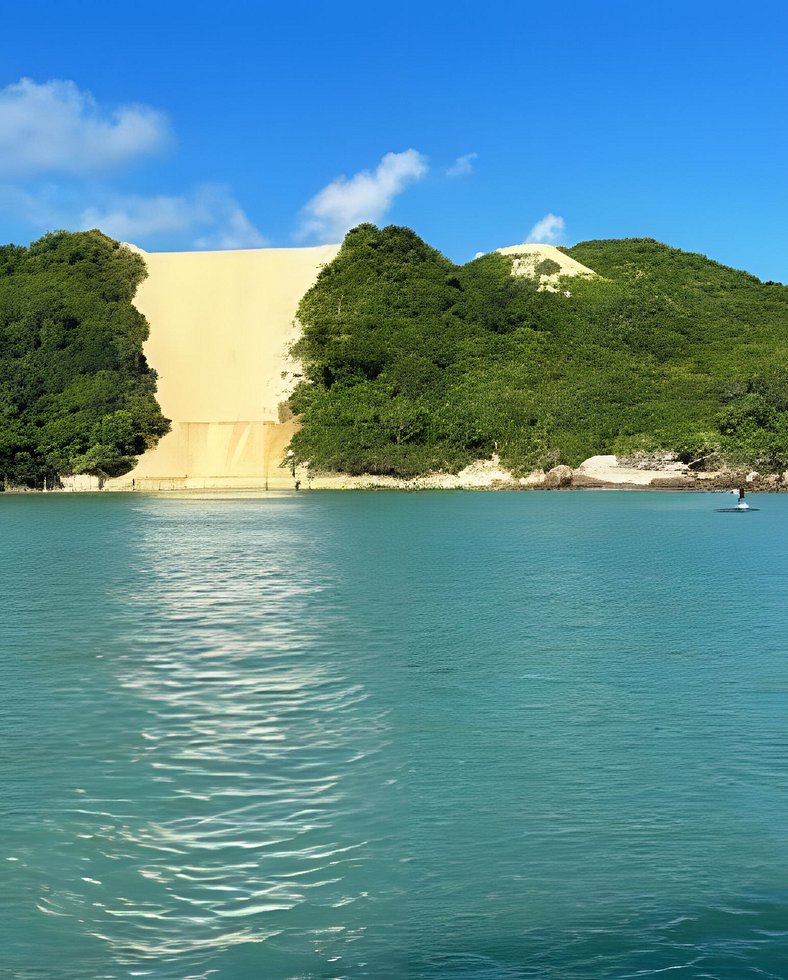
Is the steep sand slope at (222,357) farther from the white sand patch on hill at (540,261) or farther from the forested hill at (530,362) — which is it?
the white sand patch on hill at (540,261)

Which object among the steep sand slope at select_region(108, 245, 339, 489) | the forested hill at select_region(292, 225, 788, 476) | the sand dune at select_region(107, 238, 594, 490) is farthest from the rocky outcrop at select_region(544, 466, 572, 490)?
the steep sand slope at select_region(108, 245, 339, 489)

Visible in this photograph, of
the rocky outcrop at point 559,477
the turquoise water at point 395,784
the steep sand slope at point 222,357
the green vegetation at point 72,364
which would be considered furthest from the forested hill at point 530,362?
the turquoise water at point 395,784

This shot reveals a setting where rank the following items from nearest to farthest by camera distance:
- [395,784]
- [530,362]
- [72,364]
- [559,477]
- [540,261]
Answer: [395,784], [559,477], [530,362], [72,364], [540,261]

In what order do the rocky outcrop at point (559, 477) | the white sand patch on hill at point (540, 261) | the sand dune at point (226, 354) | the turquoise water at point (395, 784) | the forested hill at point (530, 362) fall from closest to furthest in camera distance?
the turquoise water at point (395, 784) < the rocky outcrop at point (559, 477) < the forested hill at point (530, 362) < the sand dune at point (226, 354) < the white sand patch on hill at point (540, 261)

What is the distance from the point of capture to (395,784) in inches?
399

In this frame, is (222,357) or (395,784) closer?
(395,784)

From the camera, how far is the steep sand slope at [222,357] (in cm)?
9694

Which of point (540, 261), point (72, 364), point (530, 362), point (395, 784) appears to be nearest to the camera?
point (395, 784)

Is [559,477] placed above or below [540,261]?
below

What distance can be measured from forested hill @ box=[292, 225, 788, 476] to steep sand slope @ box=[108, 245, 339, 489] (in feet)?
16.5

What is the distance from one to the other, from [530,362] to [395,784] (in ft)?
287

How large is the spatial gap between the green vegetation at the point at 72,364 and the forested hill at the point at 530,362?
14.9 meters

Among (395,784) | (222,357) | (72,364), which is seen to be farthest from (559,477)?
(395,784)

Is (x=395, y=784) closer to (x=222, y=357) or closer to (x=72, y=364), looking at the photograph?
(x=72, y=364)
